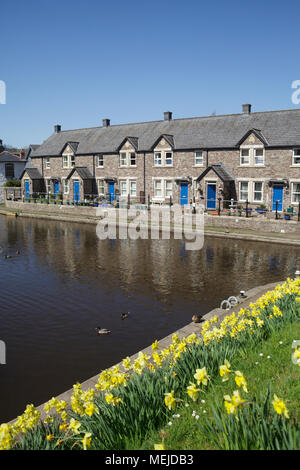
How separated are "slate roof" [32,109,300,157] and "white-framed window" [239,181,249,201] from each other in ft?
11.4

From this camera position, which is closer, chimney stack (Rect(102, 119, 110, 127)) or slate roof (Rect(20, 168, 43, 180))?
chimney stack (Rect(102, 119, 110, 127))

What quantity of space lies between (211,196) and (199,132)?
6.98 meters

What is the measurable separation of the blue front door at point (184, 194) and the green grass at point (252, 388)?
101 ft

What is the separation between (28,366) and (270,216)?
2649 cm

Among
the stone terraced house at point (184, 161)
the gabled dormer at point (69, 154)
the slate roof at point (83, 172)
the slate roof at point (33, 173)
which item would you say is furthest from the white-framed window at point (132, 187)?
the slate roof at point (33, 173)

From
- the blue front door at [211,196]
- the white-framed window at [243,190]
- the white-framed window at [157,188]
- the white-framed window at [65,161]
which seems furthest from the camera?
the white-framed window at [65,161]

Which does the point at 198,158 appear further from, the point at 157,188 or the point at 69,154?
the point at 69,154

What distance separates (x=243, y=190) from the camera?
3466cm

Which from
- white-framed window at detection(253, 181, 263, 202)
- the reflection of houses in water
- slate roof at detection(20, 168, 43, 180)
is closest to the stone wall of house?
white-framed window at detection(253, 181, 263, 202)

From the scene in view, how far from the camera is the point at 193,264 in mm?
20078

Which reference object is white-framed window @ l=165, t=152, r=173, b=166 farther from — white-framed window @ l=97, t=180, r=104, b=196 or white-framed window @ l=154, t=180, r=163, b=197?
white-framed window @ l=97, t=180, r=104, b=196

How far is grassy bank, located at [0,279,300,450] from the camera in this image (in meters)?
4.37

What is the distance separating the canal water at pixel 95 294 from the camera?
9469mm

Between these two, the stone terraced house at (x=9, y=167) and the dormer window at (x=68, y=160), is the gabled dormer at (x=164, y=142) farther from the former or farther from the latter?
the stone terraced house at (x=9, y=167)
